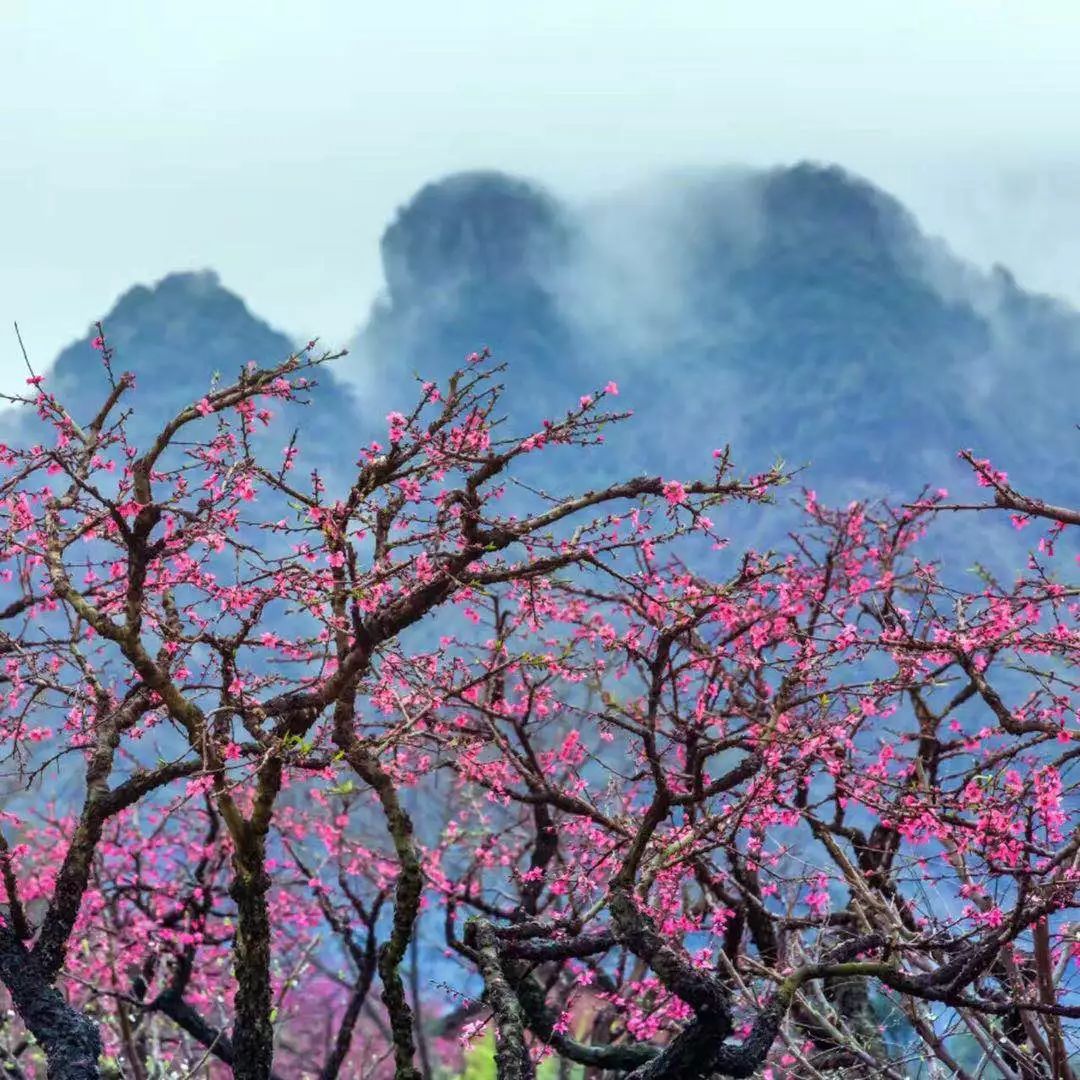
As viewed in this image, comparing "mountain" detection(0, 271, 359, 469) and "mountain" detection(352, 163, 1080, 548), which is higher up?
"mountain" detection(0, 271, 359, 469)

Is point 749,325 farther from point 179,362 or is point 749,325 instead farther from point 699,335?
point 179,362

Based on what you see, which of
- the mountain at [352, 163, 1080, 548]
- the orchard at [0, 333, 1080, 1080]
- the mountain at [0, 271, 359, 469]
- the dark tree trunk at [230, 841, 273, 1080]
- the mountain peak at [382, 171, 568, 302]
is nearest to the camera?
the orchard at [0, 333, 1080, 1080]

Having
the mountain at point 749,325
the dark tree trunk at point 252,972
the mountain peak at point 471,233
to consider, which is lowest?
the dark tree trunk at point 252,972

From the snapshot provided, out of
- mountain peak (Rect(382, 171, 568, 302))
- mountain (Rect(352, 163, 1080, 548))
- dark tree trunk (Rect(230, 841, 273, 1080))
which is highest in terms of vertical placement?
mountain peak (Rect(382, 171, 568, 302))

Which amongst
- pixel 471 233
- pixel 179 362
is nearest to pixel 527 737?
pixel 471 233

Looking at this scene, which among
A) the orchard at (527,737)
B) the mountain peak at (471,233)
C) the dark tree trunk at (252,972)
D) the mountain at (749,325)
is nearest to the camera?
the orchard at (527,737)

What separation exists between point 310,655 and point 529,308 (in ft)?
50.0

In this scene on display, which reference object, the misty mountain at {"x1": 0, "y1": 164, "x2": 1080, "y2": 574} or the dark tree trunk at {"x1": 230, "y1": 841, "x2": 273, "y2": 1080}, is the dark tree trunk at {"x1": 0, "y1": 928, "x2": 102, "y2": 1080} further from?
the misty mountain at {"x1": 0, "y1": 164, "x2": 1080, "y2": 574}

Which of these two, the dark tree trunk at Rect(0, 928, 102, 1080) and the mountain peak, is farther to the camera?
the mountain peak

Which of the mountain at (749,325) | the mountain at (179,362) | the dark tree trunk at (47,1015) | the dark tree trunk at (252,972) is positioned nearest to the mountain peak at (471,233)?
the mountain at (749,325)

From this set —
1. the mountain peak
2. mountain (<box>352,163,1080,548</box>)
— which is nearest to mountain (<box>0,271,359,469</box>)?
mountain (<box>352,163,1080,548</box>)

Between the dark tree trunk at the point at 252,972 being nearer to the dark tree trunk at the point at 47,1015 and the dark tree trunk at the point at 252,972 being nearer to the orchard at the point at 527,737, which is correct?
the orchard at the point at 527,737

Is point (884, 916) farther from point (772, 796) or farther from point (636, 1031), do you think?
point (636, 1031)

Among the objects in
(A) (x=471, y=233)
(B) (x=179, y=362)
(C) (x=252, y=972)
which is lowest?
(C) (x=252, y=972)
